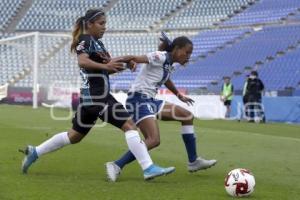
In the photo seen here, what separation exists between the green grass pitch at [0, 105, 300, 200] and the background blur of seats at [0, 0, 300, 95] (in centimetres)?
1358

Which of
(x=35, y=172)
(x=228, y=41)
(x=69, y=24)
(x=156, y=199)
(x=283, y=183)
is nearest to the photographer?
(x=156, y=199)

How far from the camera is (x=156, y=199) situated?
5.25 meters

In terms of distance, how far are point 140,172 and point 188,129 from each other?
2.56 ft

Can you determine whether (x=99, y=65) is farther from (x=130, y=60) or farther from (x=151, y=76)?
(x=151, y=76)

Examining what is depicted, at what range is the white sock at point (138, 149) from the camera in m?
6.31

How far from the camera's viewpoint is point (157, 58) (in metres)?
6.93

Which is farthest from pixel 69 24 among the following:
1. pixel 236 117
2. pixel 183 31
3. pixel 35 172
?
pixel 35 172

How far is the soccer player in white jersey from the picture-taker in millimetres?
6926

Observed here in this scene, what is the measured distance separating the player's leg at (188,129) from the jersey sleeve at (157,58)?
0.59 meters

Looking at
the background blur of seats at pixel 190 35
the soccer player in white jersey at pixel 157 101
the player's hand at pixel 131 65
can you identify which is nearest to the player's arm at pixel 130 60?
the player's hand at pixel 131 65

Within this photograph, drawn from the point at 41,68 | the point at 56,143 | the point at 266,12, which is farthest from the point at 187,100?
→ the point at 266,12

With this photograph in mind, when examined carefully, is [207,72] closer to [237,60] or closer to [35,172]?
[237,60]

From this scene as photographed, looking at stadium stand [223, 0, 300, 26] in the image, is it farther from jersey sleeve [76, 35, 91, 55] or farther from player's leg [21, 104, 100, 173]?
jersey sleeve [76, 35, 91, 55]

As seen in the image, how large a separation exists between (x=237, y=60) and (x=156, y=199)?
1064 inches
